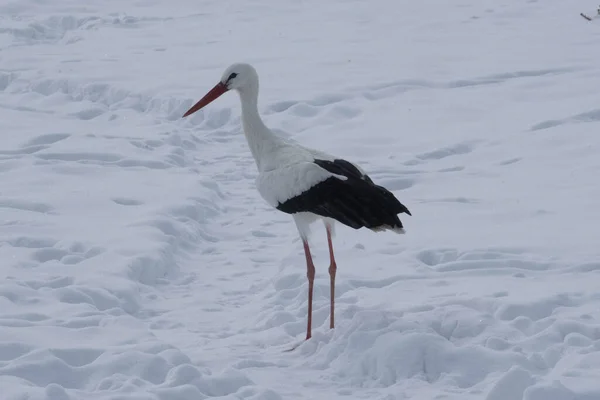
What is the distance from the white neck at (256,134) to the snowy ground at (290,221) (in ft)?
2.95

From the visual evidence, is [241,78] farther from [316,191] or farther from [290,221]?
[290,221]

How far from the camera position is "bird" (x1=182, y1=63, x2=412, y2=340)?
6387 mm

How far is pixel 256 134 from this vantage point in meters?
7.38

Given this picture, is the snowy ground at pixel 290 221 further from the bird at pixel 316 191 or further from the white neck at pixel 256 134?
the white neck at pixel 256 134

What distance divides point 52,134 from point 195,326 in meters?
5.31

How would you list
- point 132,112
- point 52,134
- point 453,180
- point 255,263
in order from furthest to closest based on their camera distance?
point 132,112
point 52,134
point 453,180
point 255,263

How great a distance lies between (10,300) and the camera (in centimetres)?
670

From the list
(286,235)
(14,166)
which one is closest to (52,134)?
(14,166)

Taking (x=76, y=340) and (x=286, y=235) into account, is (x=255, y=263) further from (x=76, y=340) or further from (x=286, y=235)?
(x=76, y=340)

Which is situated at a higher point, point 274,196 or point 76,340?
point 274,196

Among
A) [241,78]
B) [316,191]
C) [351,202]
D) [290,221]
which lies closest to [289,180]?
[316,191]

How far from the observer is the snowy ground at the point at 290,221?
561 cm

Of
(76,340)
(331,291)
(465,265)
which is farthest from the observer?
(465,265)

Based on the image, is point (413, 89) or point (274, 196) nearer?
point (274, 196)
